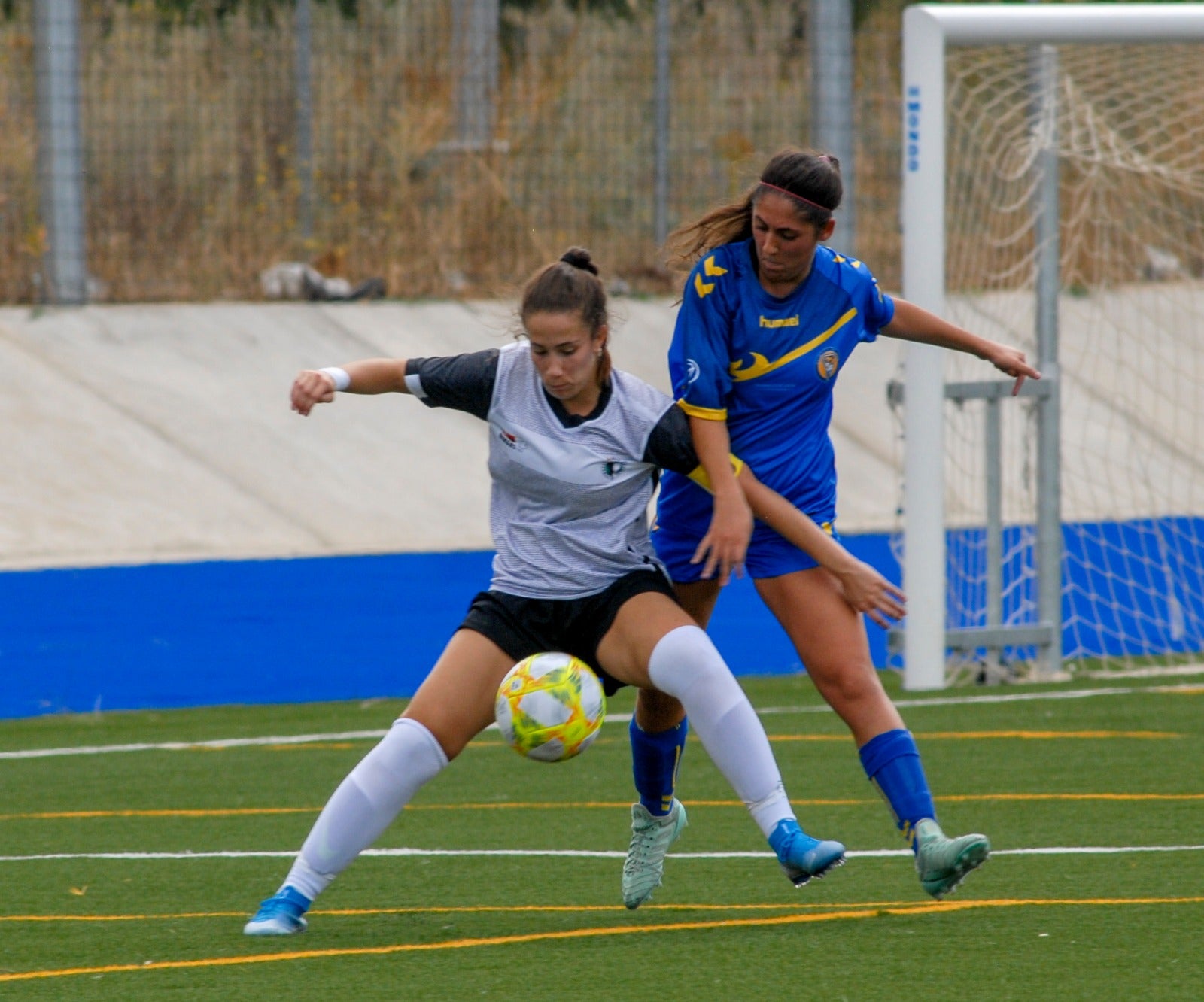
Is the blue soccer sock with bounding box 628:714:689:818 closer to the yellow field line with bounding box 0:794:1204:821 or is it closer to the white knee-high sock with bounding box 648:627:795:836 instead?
the white knee-high sock with bounding box 648:627:795:836

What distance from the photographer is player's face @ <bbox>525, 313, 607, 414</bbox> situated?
479 centimetres

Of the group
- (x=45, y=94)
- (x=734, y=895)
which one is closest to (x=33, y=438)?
(x=45, y=94)

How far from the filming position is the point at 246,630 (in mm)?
10023

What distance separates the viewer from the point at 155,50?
12.8 m

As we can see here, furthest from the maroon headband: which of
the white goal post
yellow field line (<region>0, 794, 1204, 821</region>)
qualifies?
the white goal post

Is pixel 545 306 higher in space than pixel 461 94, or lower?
lower

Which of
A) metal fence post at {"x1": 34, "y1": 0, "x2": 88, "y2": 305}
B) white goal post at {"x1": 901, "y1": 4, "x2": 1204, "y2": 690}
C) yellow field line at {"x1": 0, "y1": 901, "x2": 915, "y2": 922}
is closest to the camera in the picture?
yellow field line at {"x1": 0, "y1": 901, "x2": 915, "y2": 922}

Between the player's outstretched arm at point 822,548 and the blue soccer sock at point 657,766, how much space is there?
668mm

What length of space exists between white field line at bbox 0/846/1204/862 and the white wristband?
5.98 ft

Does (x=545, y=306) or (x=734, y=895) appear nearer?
(x=545, y=306)

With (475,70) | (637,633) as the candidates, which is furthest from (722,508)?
(475,70)

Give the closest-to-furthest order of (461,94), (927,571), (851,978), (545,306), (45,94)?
(851,978)
(545,306)
(927,571)
(45,94)
(461,94)

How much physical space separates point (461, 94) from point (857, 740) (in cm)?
925

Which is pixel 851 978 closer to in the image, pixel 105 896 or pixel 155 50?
pixel 105 896
